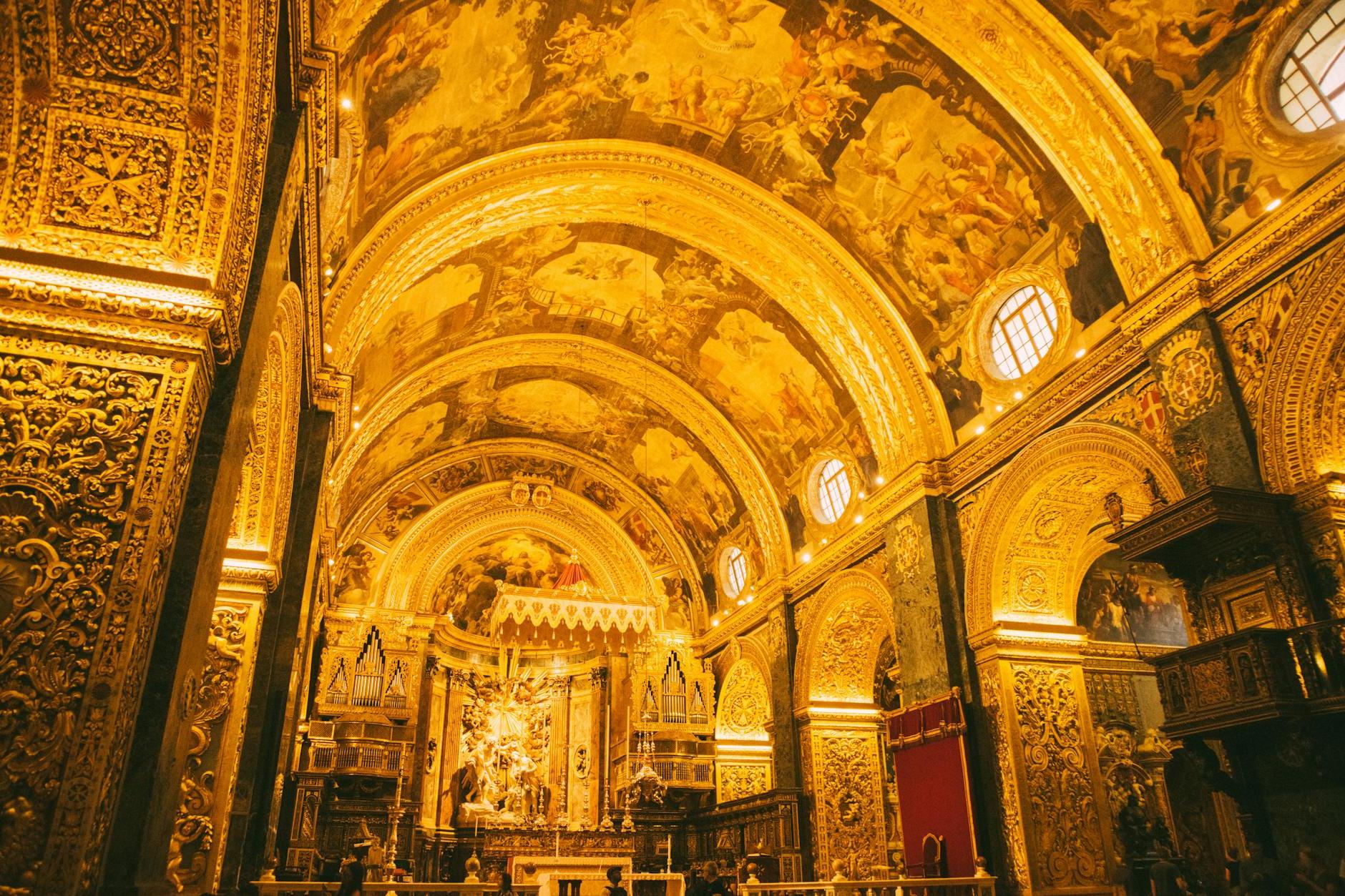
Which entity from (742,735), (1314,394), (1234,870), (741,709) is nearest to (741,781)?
(742,735)

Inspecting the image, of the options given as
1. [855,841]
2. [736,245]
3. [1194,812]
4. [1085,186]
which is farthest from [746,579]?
[1085,186]

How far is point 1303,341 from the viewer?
8719mm

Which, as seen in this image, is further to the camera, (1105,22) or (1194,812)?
(1194,812)

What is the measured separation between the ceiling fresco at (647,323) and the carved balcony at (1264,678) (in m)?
8.11

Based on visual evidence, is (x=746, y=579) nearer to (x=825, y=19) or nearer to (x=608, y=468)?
(x=608, y=468)

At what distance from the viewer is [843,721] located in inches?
678

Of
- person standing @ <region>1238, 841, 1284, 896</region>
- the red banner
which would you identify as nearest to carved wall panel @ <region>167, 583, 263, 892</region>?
person standing @ <region>1238, 841, 1284, 896</region>

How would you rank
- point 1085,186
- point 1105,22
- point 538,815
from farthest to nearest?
point 538,815
point 1085,186
point 1105,22

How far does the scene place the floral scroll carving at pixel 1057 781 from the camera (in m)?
11.6

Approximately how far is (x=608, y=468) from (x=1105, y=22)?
15752 mm

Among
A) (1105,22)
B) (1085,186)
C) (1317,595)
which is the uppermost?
(1105,22)

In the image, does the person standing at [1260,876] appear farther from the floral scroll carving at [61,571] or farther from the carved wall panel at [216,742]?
the carved wall panel at [216,742]

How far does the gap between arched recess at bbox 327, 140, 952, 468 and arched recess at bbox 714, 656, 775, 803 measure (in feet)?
26.0

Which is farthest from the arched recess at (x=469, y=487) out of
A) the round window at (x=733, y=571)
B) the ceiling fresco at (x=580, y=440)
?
the round window at (x=733, y=571)
